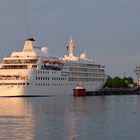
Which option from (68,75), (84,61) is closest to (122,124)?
(68,75)

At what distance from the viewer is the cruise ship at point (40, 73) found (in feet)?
414

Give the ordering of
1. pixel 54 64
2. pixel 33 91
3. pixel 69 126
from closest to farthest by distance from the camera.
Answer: pixel 69 126, pixel 33 91, pixel 54 64

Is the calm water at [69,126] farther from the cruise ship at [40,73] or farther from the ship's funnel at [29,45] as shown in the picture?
the ship's funnel at [29,45]

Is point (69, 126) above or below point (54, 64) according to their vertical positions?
below

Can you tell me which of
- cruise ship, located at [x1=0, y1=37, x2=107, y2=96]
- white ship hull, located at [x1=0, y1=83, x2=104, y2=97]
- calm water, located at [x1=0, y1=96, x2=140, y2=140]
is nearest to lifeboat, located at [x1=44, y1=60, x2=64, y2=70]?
cruise ship, located at [x1=0, y1=37, x2=107, y2=96]

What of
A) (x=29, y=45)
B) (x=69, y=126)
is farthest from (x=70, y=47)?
(x=69, y=126)

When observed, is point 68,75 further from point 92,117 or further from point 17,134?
point 17,134

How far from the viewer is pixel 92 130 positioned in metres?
51.4

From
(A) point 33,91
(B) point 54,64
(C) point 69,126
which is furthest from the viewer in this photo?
(B) point 54,64

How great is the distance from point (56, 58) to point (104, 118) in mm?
74960

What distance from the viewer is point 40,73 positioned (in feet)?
424

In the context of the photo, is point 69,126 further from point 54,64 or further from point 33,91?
point 54,64

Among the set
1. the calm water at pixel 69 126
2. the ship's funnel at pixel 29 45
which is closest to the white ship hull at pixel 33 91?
the ship's funnel at pixel 29 45

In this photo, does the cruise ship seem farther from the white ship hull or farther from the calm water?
the calm water
